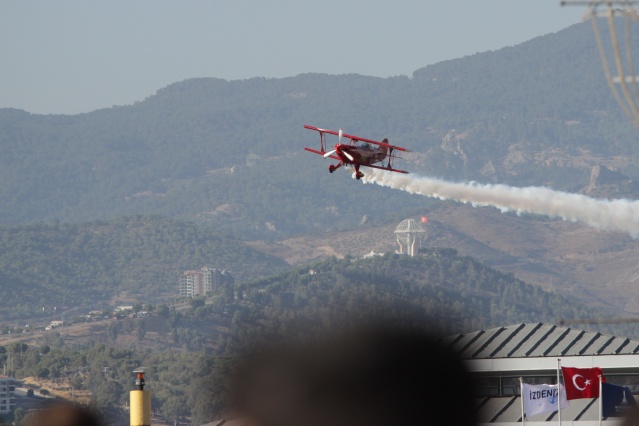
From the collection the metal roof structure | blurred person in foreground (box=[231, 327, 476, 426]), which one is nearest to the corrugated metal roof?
the metal roof structure

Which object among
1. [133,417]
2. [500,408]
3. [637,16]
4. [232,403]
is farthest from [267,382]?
[637,16]

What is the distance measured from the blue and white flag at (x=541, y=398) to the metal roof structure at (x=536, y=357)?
11.6m

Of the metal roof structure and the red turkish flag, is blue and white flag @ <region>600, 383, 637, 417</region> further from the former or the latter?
the metal roof structure

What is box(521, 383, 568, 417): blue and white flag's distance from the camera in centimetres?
8675

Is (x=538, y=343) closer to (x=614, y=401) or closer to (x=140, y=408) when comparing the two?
(x=614, y=401)

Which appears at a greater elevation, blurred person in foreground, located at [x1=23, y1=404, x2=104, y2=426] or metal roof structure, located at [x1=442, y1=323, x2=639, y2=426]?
blurred person in foreground, located at [x1=23, y1=404, x2=104, y2=426]

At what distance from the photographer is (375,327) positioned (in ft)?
305

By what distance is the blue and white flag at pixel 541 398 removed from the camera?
86750 mm

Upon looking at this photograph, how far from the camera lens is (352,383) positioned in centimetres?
8338

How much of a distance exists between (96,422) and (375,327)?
3958 centimetres

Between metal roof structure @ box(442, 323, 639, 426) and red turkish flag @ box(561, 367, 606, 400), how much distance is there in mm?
19795

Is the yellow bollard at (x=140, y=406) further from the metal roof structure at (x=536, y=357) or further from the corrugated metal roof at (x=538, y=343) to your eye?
the corrugated metal roof at (x=538, y=343)

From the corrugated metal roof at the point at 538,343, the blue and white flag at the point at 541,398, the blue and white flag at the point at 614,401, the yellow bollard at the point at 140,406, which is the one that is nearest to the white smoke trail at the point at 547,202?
the corrugated metal roof at the point at 538,343

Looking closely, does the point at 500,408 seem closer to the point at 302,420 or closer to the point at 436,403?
the point at 436,403
